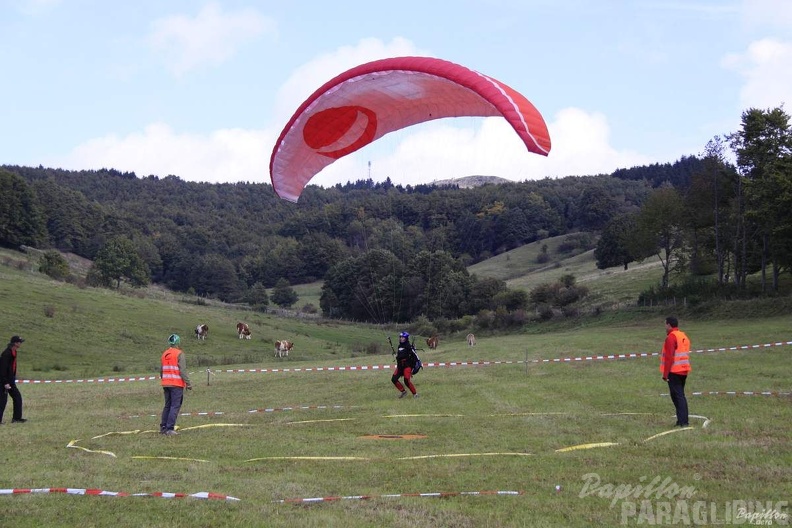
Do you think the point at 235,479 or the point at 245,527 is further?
the point at 235,479

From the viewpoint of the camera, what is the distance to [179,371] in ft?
46.2

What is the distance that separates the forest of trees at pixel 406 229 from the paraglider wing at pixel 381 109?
845 centimetres

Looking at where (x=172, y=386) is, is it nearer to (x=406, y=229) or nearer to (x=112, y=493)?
(x=112, y=493)

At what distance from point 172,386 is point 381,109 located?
797cm

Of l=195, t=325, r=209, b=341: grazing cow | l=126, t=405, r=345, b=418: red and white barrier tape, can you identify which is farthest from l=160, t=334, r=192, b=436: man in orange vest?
l=195, t=325, r=209, b=341: grazing cow

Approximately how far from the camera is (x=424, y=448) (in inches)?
455

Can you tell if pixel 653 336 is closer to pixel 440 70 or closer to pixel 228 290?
pixel 440 70

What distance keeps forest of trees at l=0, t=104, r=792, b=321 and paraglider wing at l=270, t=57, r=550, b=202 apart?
8.45m

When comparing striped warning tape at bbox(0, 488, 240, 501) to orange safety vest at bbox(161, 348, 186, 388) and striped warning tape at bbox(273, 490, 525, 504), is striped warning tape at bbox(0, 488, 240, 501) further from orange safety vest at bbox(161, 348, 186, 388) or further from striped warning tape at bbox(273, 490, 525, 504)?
orange safety vest at bbox(161, 348, 186, 388)

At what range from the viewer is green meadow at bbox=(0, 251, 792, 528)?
7.62 meters

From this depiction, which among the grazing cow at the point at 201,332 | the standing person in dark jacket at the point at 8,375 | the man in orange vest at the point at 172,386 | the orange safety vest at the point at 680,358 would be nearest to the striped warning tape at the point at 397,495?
the orange safety vest at the point at 680,358

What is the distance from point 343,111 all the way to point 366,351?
1195 inches

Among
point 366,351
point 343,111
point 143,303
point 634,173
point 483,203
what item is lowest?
point 366,351

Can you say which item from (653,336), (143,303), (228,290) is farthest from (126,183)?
(653,336)
